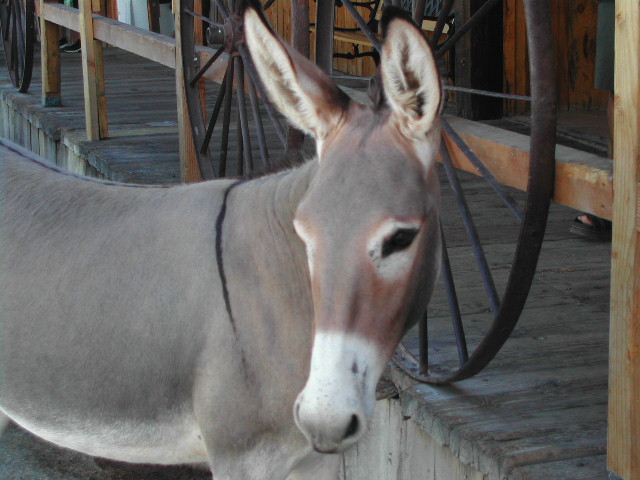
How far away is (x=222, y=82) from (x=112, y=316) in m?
2.51

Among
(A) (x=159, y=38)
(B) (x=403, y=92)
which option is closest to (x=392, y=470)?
(B) (x=403, y=92)

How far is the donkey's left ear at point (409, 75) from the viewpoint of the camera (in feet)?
5.78

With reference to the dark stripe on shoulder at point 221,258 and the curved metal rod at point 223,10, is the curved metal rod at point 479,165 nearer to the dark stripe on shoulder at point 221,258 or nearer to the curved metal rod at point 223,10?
the dark stripe on shoulder at point 221,258

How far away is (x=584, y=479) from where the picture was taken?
2.22 meters

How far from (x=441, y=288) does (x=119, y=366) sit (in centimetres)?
181

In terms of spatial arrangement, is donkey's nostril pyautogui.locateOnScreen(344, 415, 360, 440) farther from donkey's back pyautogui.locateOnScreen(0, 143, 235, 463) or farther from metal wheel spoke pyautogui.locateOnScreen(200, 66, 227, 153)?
metal wheel spoke pyautogui.locateOnScreen(200, 66, 227, 153)

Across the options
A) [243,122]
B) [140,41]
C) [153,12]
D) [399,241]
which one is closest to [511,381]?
[399,241]

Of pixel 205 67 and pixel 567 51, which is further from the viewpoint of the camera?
pixel 567 51

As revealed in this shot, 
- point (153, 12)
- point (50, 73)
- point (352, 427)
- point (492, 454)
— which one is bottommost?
point (492, 454)

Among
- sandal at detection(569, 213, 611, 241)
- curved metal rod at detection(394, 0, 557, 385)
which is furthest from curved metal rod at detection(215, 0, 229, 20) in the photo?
curved metal rod at detection(394, 0, 557, 385)

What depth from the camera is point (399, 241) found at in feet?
5.83

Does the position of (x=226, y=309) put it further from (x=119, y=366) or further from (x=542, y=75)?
(x=542, y=75)

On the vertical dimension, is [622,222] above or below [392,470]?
above

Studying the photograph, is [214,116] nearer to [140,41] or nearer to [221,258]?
[140,41]
